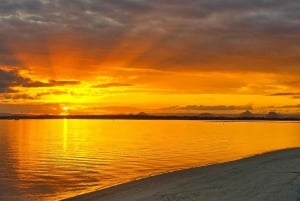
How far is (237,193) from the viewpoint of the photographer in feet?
56.0

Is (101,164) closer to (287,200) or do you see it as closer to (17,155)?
(17,155)

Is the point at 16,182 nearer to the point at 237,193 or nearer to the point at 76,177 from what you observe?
the point at 76,177

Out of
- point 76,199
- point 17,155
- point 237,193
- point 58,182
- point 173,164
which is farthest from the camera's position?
point 17,155

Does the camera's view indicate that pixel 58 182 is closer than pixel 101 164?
Yes

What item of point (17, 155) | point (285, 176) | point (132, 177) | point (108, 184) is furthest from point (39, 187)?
point (17, 155)

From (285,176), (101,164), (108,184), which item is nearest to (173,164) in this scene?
(101,164)

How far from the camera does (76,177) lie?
110 ft

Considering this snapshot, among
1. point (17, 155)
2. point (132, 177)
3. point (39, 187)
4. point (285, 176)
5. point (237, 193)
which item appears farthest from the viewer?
point (17, 155)

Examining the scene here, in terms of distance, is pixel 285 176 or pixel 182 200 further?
pixel 285 176

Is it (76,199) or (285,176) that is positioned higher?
(285,176)

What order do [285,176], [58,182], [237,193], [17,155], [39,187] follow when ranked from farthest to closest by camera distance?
[17,155] < [58,182] < [39,187] < [285,176] < [237,193]

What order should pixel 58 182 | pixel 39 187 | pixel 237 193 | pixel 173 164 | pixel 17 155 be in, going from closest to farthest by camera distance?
pixel 237 193 < pixel 39 187 < pixel 58 182 < pixel 173 164 < pixel 17 155

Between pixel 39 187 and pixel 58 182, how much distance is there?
8.84 feet

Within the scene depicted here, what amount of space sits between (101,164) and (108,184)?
42.5 feet
